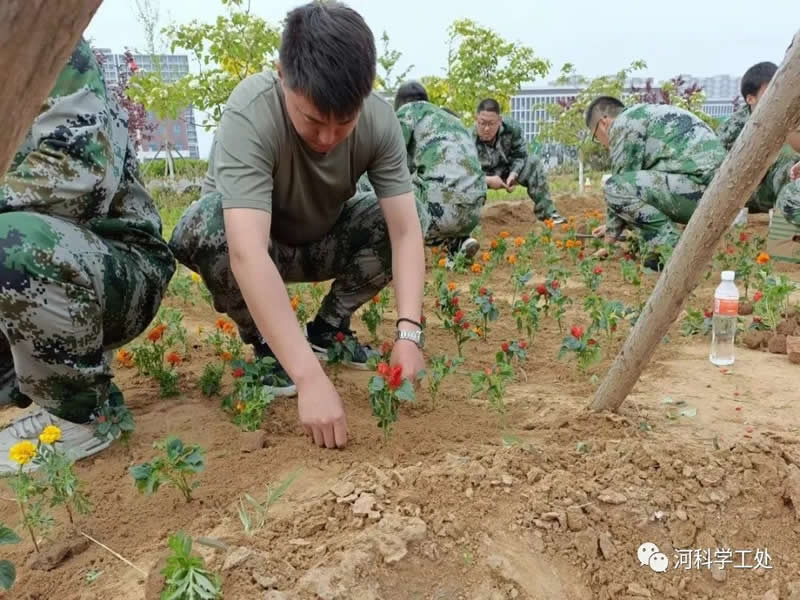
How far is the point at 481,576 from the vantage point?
5.28 ft

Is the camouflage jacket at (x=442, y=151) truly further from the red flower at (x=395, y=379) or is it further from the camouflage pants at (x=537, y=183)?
the red flower at (x=395, y=379)

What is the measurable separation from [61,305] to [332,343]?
1.28 metres

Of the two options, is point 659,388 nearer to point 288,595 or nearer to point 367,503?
point 367,503

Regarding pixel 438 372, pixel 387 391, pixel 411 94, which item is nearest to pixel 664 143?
pixel 411 94

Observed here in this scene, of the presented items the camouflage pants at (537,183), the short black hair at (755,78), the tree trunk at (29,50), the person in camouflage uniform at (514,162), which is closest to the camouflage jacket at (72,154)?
the tree trunk at (29,50)

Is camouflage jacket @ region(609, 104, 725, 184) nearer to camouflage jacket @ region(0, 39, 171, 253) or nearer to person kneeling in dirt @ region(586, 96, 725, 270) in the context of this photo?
person kneeling in dirt @ region(586, 96, 725, 270)

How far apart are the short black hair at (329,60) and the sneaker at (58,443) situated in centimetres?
129

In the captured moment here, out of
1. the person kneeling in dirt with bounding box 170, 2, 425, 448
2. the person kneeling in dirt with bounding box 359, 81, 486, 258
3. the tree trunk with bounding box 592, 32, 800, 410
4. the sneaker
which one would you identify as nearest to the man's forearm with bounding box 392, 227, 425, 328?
the person kneeling in dirt with bounding box 170, 2, 425, 448

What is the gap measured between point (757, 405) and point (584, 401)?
652mm

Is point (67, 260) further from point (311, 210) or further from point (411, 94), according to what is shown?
point (411, 94)

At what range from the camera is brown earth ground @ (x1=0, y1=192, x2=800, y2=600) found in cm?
159

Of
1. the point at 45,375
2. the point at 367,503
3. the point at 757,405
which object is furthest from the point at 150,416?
the point at 757,405

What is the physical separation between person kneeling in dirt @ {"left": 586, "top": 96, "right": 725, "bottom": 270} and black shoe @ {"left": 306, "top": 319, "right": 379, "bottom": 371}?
2861mm

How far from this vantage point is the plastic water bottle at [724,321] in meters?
3.12
